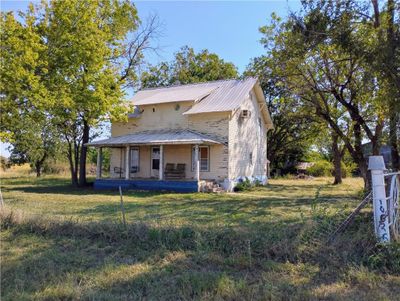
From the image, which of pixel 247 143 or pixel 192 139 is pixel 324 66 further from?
pixel 247 143

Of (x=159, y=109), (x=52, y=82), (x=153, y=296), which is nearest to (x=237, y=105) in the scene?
(x=159, y=109)

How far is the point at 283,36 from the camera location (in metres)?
14.0

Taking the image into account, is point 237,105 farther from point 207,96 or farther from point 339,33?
point 339,33

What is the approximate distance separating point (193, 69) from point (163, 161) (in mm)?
15841

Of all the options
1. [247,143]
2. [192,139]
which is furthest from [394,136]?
[247,143]

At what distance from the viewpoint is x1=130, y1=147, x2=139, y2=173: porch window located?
74.5 feet

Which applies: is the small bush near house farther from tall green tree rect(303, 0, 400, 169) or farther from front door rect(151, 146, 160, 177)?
tall green tree rect(303, 0, 400, 169)

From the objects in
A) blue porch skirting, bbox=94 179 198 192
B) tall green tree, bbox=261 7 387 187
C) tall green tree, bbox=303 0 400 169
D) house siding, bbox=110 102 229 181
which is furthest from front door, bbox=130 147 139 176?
tall green tree, bbox=303 0 400 169

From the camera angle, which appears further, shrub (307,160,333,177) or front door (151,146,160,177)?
shrub (307,160,333,177)

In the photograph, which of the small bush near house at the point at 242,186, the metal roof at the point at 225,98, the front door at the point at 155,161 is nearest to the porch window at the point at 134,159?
the front door at the point at 155,161

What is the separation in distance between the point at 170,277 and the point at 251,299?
3.94 ft

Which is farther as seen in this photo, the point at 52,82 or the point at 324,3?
the point at 52,82

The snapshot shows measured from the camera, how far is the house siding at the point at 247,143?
2017 cm

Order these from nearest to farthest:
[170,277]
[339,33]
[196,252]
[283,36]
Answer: [170,277], [196,252], [339,33], [283,36]
